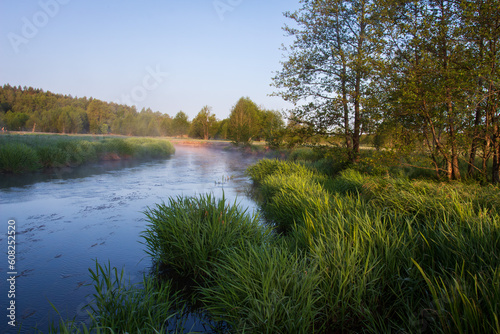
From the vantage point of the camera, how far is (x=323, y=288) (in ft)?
8.76

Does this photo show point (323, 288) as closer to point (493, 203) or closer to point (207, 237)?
point (207, 237)

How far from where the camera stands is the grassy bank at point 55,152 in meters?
12.0

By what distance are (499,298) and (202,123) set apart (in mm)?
73899

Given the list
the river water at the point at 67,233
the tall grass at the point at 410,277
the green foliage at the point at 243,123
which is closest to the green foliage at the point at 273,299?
the tall grass at the point at 410,277

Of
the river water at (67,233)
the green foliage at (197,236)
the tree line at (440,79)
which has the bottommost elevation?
the river water at (67,233)

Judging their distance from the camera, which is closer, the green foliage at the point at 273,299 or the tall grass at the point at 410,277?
the tall grass at the point at 410,277

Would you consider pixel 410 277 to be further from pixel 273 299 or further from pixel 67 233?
pixel 67 233

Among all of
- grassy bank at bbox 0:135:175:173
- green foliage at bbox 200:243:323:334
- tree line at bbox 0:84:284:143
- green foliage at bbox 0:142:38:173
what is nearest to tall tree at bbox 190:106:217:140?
tree line at bbox 0:84:284:143

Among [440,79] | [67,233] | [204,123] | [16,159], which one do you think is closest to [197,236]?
[67,233]

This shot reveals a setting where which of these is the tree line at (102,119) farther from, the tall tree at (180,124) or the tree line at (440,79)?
the tree line at (440,79)

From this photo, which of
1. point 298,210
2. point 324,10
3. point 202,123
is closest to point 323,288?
point 298,210

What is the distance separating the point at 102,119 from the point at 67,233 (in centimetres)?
6922

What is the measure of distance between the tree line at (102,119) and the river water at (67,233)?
15241mm

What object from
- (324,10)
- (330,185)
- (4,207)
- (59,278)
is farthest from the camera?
(324,10)
